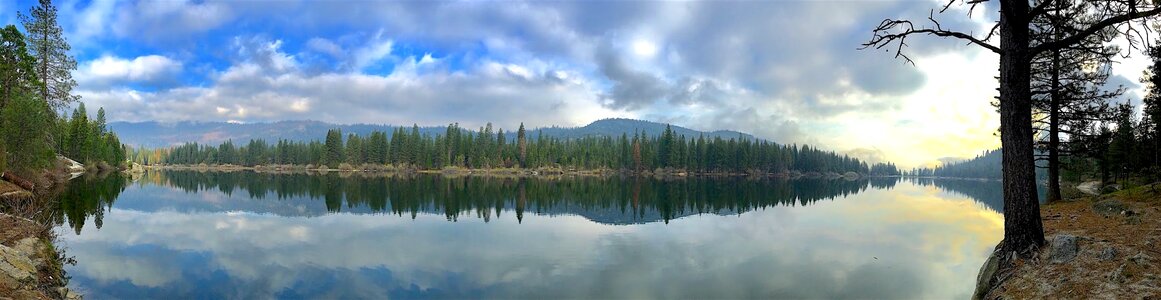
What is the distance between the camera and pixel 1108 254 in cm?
1015

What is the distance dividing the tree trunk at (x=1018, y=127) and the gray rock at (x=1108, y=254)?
1176 millimetres

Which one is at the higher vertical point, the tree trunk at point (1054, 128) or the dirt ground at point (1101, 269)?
the tree trunk at point (1054, 128)

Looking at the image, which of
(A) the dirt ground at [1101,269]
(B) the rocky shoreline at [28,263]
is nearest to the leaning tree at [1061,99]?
(A) the dirt ground at [1101,269]

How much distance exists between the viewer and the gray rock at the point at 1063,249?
10539mm

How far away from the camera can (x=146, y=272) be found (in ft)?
53.0

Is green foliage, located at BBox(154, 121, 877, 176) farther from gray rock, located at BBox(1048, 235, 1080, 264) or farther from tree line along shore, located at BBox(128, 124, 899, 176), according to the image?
gray rock, located at BBox(1048, 235, 1080, 264)

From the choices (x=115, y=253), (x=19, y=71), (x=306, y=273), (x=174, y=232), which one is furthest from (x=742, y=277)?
(x=19, y=71)

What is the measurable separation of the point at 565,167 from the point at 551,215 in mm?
127498

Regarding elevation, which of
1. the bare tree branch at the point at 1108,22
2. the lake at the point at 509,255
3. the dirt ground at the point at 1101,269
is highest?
the bare tree branch at the point at 1108,22

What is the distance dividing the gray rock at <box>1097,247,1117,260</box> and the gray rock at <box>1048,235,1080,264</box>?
41 cm

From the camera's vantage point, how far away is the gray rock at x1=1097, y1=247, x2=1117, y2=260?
33.0ft

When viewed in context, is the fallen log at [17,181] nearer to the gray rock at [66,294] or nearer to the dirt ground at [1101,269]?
the gray rock at [66,294]

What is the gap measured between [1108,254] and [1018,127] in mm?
2890

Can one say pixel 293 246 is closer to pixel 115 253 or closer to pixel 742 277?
pixel 115 253
